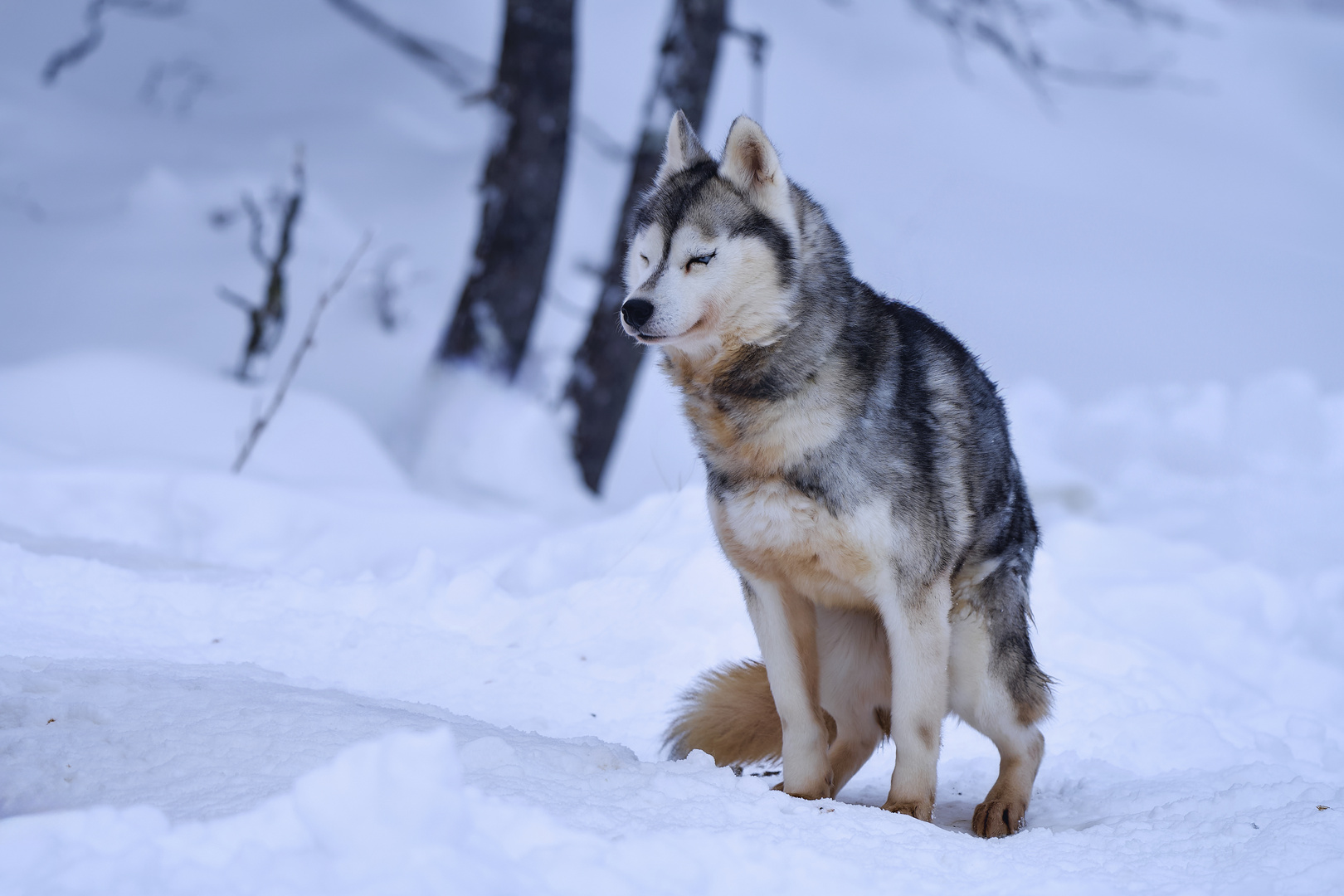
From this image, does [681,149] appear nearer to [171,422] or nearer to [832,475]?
[832,475]

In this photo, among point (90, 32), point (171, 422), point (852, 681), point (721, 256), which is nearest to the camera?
point (721, 256)

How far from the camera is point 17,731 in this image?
2074 millimetres

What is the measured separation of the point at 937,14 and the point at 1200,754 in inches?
239

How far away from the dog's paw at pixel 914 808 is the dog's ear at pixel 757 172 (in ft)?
4.60

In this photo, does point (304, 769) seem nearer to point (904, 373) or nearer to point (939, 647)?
point (939, 647)

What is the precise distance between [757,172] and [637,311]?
20.4 inches

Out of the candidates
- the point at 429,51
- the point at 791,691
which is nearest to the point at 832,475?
the point at 791,691

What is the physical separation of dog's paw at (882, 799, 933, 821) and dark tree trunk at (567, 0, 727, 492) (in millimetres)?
3966

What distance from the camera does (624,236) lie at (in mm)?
6074

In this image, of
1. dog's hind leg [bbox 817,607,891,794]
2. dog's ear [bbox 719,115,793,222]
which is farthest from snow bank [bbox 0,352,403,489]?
dog's ear [bbox 719,115,793,222]

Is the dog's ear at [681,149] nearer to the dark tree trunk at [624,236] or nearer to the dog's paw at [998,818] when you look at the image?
the dog's paw at [998,818]

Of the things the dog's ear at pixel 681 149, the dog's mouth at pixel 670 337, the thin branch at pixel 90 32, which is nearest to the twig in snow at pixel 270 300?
the dog's ear at pixel 681 149

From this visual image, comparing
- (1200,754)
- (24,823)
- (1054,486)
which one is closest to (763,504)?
(24,823)

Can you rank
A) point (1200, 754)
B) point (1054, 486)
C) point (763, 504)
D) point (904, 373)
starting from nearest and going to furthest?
point (763, 504) → point (904, 373) → point (1200, 754) → point (1054, 486)
